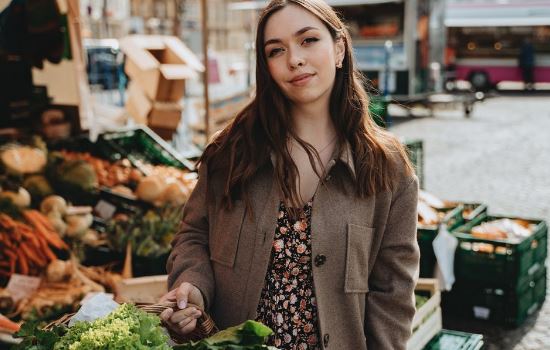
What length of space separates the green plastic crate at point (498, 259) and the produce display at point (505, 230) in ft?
0.39

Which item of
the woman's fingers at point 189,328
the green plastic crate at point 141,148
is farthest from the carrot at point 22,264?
the woman's fingers at point 189,328

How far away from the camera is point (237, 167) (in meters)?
2.20

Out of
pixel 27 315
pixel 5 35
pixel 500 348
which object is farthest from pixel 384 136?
pixel 5 35

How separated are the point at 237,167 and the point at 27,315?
232 centimetres

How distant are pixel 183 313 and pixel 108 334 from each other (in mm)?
381

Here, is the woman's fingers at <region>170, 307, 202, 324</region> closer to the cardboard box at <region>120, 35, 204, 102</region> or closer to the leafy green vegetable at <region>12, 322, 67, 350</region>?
the leafy green vegetable at <region>12, 322, 67, 350</region>

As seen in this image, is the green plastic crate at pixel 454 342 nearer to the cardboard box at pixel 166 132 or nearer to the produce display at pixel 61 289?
the produce display at pixel 61 289

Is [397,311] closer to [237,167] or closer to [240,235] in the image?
[240,235]

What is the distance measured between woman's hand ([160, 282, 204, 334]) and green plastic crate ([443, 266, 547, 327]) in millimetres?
3561

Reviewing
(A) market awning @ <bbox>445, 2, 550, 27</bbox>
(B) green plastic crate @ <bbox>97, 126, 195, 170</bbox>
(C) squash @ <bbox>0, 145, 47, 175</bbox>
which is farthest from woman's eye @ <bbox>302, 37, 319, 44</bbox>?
(A) market awning @ <bbox>445, 2, 550, 27</bbox>

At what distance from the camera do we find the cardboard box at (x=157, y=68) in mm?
7723

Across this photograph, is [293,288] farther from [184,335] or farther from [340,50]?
[340,50]

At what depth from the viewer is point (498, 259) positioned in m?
4.94

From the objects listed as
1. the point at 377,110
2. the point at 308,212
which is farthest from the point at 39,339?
the point at 377,110
